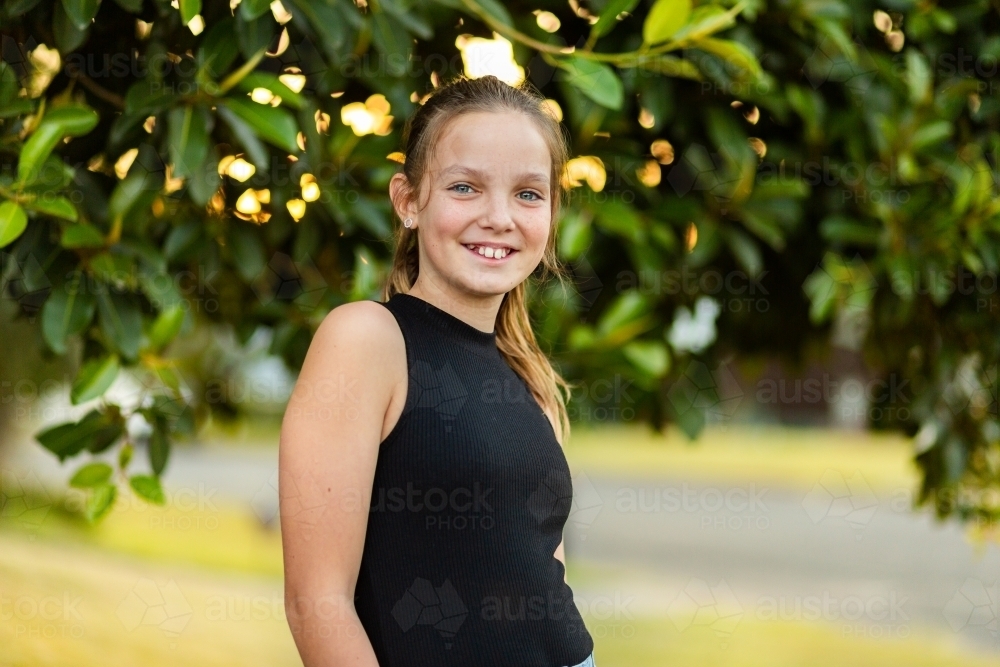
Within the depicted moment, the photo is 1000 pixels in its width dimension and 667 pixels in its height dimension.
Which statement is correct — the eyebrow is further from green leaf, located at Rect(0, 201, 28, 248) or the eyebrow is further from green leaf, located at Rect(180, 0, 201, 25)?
green leaf, located at Rect(0, 201, 28, 248)

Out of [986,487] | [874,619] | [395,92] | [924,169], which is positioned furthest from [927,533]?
[395,92]

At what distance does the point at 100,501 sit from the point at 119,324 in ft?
1.11

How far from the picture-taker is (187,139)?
1839 millimetres

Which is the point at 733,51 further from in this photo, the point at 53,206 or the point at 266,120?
the point at 53,206

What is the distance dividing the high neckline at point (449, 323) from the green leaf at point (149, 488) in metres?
0.73

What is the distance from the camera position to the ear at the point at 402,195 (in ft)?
5.18

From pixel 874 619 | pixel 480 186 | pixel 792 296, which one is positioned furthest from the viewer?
pixel 874 619

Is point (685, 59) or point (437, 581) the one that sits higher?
point (685, 59)

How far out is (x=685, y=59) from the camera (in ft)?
7.07

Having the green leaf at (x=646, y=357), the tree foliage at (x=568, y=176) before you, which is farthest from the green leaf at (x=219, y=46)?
the green leaf at (x=646, y=357)

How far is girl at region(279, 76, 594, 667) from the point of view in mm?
1274

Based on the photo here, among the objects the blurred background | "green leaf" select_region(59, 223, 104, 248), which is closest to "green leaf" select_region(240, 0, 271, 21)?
the blurred background

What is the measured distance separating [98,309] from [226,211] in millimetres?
Result: 346

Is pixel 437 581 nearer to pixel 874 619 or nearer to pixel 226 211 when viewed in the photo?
pixel 226 211
